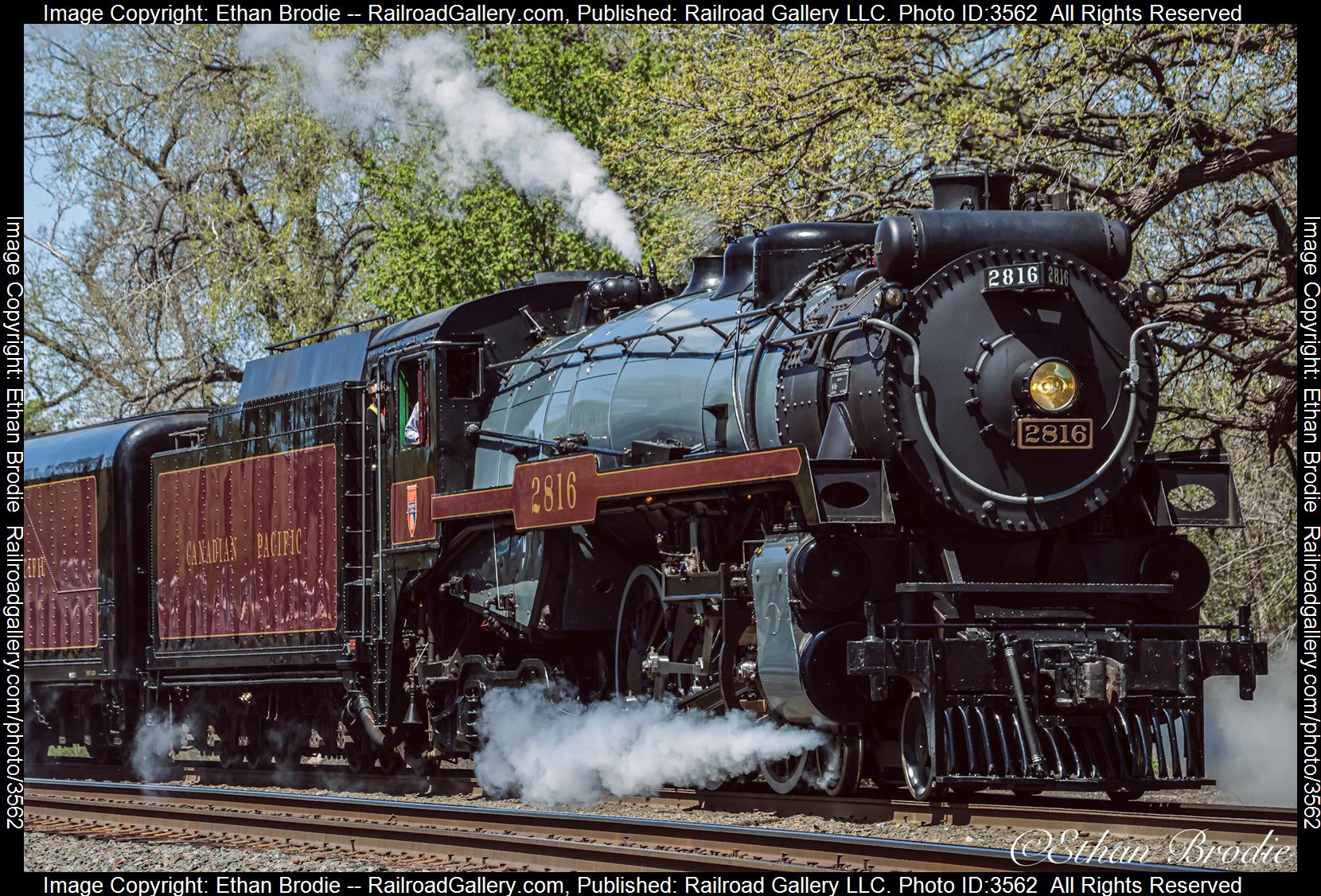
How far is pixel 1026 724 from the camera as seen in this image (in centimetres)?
981

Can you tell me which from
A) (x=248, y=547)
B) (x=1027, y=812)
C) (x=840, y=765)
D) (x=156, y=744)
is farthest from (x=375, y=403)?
(x=1027, y=812)

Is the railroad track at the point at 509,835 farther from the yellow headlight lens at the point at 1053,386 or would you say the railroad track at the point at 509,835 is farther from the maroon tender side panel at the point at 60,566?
the maroon tender side panel at the point at 60,566

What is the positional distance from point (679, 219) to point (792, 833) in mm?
10628

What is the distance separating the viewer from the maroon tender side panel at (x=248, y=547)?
14859 mm

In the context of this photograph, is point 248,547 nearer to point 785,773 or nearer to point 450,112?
point 785,773

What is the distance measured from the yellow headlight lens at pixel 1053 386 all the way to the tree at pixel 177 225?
69.7 feet

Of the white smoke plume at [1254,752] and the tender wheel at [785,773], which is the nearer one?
the tender wheel at [785,773]

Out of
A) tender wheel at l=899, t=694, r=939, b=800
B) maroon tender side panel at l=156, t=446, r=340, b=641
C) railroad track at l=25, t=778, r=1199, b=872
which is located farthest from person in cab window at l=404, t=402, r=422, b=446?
tender wheel at l=899, t=694, r=939, b=800

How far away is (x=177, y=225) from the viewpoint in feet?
104

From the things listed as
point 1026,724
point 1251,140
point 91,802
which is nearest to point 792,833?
point 1026,724

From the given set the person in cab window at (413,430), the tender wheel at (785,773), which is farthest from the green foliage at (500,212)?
the tender wheel at (785,773)

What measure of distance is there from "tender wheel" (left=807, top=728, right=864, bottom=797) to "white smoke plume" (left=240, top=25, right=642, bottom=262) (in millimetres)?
6885
